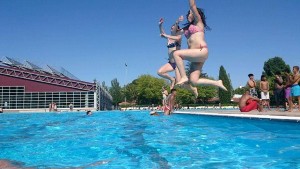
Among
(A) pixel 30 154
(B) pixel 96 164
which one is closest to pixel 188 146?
(B) pixel 96 164

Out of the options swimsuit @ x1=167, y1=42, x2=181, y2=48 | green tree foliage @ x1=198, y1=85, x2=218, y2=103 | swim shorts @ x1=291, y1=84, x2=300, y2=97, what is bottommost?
swim shorts @ x1=291, y1=84, x2=300, y2=97

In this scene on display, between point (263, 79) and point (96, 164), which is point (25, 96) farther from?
point (96, 164)

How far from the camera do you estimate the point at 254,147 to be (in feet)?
14.3

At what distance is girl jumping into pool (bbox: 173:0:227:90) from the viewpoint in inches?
256

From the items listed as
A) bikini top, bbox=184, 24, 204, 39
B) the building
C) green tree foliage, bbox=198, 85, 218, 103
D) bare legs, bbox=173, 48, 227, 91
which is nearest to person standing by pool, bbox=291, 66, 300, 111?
bare legs, bbox=173, 48, 227, 91

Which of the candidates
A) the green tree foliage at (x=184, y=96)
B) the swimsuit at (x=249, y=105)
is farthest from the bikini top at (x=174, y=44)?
the green tree foliage at (x=184, y=96)

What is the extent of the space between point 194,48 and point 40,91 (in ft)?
138

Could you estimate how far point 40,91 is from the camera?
4491cm

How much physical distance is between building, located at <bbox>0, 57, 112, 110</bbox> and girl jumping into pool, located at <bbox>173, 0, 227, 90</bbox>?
38.7 metres

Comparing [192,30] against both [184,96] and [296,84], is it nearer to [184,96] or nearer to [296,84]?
[296,84]

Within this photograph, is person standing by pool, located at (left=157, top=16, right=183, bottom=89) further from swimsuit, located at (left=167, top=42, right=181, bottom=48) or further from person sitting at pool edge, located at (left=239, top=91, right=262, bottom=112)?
person sitting at pool edge, located at (left=239, top=91, right=262, bottom=112)

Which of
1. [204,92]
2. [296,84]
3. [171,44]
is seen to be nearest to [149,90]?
[204,92]

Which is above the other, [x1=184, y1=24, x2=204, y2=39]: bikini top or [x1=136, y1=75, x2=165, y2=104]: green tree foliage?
[x1=136, y1=75, x2=165, y2=104]: green tree foliage

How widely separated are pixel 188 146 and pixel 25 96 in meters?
44.5
